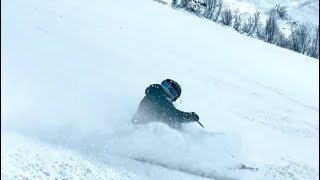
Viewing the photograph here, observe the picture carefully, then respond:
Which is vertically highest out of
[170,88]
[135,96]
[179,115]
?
[170,88]

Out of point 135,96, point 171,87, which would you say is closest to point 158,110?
point 171,87

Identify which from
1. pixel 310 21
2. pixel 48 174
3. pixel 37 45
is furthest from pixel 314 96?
pixel 310 21

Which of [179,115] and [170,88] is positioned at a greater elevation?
[170,88]

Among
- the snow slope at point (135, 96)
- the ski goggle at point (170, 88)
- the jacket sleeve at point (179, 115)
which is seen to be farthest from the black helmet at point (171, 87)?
the snow slope at point (135, 96)

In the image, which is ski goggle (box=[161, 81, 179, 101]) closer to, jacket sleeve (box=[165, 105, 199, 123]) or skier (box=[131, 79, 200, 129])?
skier (box=[131, 79, 200, 129])

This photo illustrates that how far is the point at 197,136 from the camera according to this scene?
6.02 metres

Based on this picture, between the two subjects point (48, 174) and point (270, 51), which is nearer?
point (48, 174)

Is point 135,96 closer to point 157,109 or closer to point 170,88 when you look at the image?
point 170,88

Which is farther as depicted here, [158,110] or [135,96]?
[135,96]

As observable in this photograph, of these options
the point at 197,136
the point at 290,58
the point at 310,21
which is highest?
the point at 197,136

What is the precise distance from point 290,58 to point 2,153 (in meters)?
13.0

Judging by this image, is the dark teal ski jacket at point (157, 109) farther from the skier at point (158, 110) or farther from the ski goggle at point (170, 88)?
the ski goggle at point (170, 88)

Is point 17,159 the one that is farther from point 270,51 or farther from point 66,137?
point 270,51

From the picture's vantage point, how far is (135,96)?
769 centimetres
